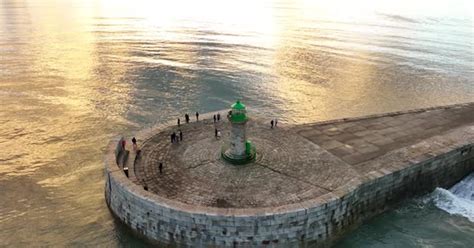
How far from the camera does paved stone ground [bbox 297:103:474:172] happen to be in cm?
2003

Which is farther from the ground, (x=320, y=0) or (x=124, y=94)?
(x=320, y=0)

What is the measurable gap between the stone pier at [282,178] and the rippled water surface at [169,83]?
4.66 ft

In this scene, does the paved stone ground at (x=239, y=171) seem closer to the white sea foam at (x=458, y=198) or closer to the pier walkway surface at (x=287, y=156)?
the pier walkway surface at (x=287, y=156)

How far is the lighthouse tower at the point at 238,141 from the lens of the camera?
1759 centimetres

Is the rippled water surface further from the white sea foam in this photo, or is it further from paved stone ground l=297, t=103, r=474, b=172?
paved stone ground l=297, t=103, r=474, b=172

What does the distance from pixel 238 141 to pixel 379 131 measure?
845 cm

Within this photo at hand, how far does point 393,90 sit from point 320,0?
76189 millimetres

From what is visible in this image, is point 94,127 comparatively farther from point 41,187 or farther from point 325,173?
point 325,173

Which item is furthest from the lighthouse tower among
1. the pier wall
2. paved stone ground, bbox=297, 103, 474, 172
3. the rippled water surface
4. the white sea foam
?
the white sea foam

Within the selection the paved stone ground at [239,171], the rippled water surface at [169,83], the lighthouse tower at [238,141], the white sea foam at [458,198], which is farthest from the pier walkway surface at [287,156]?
the rippled water surface at [169,83]

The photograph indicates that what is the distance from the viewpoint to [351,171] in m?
18.1

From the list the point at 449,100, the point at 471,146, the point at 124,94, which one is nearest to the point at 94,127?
the point at 124,94

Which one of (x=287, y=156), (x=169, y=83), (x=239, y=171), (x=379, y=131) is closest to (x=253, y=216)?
(x=239, y=171)

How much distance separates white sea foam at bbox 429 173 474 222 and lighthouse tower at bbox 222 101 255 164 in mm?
8862
